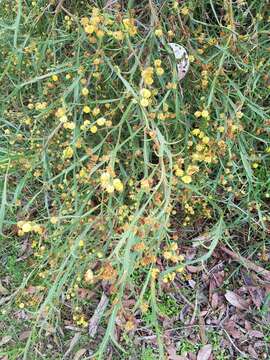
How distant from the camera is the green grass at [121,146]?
4.28 feet

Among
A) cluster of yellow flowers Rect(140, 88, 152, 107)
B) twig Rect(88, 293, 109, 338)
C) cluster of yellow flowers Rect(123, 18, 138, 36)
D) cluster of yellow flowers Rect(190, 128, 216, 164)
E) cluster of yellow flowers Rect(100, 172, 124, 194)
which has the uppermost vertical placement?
cluster of yellow flowers Rect(123, 18, 138, 36)

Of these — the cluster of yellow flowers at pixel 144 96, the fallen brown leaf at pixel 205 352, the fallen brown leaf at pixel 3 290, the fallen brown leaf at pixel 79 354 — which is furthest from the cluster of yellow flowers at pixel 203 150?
the fallen brown leaf at pixel 3 290

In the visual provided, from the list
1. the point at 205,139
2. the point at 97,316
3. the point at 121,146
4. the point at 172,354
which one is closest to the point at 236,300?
the point at 172,354

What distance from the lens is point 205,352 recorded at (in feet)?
4.96

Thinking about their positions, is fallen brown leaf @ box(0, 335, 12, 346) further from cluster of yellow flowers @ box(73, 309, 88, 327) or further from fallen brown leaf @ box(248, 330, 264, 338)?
fallen brown leaf @ box(248, 330, 264, 338)

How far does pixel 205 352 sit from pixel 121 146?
692 mm

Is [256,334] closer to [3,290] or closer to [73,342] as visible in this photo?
[73,342]

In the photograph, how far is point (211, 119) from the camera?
1.47 meters

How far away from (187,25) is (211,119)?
0.99 ft

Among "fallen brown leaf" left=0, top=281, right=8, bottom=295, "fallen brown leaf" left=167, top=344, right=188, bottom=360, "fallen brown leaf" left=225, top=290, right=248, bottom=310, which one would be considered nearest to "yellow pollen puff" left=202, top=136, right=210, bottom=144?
"fallen brown leaf" left=225, top=290, right=248, bottom=310

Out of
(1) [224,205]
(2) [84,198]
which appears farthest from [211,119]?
(2) [84,198]

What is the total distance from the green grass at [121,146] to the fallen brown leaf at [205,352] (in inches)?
5.2

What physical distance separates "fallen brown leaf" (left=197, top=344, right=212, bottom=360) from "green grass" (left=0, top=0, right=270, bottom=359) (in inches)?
5.2

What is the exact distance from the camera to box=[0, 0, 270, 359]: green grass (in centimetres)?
130
